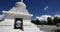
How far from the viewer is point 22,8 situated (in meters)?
12.8

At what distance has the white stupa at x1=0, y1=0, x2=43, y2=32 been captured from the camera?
11.0 m

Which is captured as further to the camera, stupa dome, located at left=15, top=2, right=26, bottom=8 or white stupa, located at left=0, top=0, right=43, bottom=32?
stupa dome, located at left=15, top=2, right=26, bottom=8

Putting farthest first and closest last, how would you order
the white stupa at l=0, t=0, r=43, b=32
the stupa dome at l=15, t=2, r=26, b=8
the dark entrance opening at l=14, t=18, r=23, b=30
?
the stupa dome at l=15, t=2, r=26, b=8, the white stupa at l=0, t=0, r=43, b=32, the dark entrance opening at l=14, t=18, r=23, b=30

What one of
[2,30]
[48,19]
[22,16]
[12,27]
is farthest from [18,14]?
[48,19]

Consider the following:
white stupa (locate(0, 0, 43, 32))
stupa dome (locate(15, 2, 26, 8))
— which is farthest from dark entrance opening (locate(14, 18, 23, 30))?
stupa dome (locate(15, 2, 26, 8))

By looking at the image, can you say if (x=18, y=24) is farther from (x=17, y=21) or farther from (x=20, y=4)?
(x=20, y=4)

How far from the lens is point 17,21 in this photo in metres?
10.9

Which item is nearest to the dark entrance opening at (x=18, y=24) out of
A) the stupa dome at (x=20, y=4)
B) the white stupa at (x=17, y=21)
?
the white stupa at (x=17, y=21)

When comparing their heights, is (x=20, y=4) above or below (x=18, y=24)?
above

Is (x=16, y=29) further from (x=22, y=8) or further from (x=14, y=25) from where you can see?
(x=22, y=8)

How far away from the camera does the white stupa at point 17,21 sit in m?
11.0

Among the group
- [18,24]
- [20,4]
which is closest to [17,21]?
[18,24]

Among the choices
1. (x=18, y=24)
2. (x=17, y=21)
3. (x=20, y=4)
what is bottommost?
(x=18, y=24)

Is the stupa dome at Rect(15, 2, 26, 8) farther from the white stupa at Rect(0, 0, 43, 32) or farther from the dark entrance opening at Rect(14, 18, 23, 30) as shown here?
the dark entrance opening at Rect(14, 18, 23, 30)
